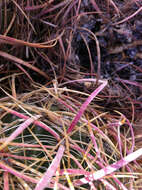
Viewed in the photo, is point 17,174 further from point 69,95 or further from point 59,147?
point 69,95

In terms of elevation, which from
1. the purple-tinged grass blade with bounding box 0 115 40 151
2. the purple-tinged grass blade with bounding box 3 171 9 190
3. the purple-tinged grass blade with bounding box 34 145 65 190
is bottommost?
the purple-tinged grass blade with bounding box 3 171 9 190

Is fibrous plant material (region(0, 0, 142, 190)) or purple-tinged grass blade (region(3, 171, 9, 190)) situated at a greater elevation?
fibrous plant material (region(0, 0, 142, 190))

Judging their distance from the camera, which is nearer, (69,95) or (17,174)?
(17,174)

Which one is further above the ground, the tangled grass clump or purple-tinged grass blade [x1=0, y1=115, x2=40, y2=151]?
purple-tinged grass blade [x1=0, y1=115, x2=40, y2=151]

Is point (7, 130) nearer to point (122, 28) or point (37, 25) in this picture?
point (37, 25)

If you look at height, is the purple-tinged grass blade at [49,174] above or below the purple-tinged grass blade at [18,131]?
below

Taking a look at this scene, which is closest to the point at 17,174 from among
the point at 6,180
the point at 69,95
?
the point at 6,180

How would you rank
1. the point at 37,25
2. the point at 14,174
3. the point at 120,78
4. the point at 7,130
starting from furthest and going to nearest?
the point at 120,78 < the point at 37,25 < the point at 7,130 < the point at 14,174

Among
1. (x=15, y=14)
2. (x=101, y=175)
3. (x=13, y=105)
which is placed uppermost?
(x=15, y=14)

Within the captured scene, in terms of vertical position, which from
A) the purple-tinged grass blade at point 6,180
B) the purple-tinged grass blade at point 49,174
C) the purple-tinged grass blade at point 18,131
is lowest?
the purple-tinged grass blade at point 6,180

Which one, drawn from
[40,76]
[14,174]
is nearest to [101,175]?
[14,174]

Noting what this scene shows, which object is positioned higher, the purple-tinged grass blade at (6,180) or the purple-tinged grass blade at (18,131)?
the purple-tinged grass blade at (18,131)
